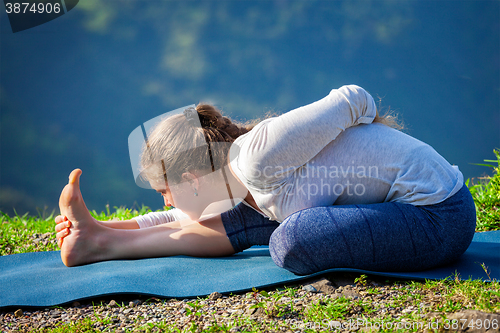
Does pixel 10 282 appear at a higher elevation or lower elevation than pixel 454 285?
Result: higher

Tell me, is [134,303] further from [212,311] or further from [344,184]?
[344,184]

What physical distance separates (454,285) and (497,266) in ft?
1.49

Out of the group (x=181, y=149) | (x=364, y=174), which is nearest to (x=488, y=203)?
(x=364, y=174)

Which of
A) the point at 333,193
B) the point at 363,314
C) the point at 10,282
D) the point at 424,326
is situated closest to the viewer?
the point at 424,326

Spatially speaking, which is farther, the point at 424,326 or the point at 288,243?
the point at 288,243

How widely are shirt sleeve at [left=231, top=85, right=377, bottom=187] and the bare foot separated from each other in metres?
1.01

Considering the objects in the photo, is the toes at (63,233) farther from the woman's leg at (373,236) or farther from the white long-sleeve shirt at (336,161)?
the woman's leg at (373,236)

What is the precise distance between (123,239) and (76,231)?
25 centimetres

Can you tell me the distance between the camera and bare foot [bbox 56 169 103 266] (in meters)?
2.18

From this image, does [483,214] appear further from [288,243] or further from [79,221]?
[79,221]

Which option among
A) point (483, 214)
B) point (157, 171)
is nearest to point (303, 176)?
point (157, 171)

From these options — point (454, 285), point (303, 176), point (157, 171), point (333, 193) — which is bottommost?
point (454, 285)

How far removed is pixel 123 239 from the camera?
2.27 meters

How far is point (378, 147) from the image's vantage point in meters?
1.75
